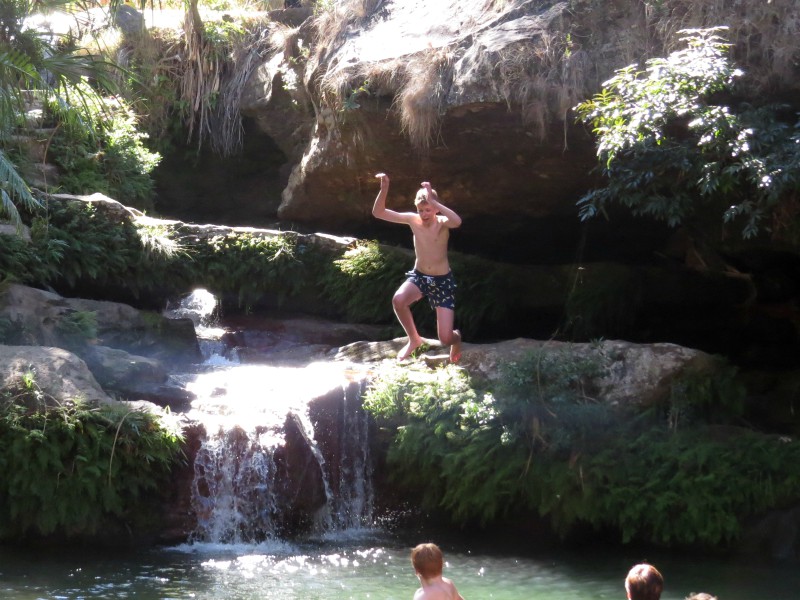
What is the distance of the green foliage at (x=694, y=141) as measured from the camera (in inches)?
337

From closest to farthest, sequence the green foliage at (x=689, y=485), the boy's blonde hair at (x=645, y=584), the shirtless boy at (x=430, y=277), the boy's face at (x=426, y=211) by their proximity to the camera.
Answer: the boy's blonde hair at (x=645, y=584) < the green foliage at (x=689, y=485) < the boy's face at (x=426, y=211) < the shirtless boy at (x=430, y=277)

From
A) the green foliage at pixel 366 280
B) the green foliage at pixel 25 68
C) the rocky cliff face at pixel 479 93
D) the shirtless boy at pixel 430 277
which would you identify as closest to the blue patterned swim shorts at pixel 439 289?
the shirtless boy at pixel 430 277

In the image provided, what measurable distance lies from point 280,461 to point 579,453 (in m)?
2.75

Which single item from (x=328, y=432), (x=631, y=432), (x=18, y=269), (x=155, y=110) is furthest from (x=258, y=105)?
(x=631, y=432)

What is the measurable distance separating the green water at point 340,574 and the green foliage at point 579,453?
0.41 metres

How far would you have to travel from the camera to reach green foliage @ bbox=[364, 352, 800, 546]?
7.99 metres

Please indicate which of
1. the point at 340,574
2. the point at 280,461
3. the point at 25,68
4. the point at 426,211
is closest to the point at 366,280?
the point at 426,211

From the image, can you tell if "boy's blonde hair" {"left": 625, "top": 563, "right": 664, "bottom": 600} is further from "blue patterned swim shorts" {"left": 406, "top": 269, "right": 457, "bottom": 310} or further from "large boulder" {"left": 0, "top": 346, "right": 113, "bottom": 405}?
"blue patterned swim shorts" {"left": 406, "top": 269, "right": 457, "bottom": 310}

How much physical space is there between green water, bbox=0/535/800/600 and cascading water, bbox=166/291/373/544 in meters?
0.30

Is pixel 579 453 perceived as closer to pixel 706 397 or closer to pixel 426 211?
pixel 706 397

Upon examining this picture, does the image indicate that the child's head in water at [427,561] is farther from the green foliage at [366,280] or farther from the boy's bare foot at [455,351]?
the green foliage at [366,280]

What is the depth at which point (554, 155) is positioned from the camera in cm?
1194

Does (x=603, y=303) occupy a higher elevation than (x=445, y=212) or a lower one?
lower

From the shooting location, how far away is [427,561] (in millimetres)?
4852
